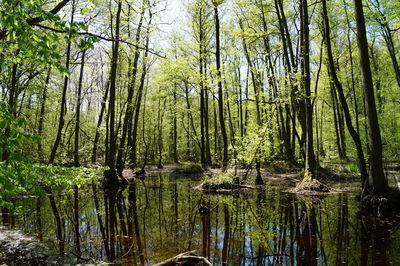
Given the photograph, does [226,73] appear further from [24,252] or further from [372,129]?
[24,252]

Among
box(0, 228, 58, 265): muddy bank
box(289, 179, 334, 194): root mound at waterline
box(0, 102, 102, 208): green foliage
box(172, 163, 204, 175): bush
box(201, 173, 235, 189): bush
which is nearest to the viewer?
box(0, 102, 102, 208): green foliage

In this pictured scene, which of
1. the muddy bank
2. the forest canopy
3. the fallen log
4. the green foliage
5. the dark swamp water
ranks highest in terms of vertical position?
the forest canopy

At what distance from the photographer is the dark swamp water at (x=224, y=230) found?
18.8 ft

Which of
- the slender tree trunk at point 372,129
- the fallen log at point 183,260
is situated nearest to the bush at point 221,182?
the slender tree trunk at point 372,129

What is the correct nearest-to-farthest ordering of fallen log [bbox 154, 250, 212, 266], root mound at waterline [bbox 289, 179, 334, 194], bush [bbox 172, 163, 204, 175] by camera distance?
fallen log [bbox 154, 250, 212, 266] < root mound at waterline [bbox 289, 179, 334, 194] < bush [bbox 172, 163, 204, 175]

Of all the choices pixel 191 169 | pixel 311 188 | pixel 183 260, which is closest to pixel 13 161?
pixel 183 260

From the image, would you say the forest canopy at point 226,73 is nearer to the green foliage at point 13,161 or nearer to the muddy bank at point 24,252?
the green foliage at point 13,161

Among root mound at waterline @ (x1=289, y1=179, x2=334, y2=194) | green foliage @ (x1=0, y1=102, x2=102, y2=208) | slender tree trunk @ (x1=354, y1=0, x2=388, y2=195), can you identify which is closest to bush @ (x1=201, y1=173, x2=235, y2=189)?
root mound at waterline @ (x1=289, y1=179, x2=334, y2=194)

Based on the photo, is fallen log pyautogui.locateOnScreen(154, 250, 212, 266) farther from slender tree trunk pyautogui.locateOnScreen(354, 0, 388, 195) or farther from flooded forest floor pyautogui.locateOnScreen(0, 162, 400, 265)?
slender tree trunk pyautogui.locateOnScreen(354, 0, 388, 195)

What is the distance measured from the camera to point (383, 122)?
20344 mm

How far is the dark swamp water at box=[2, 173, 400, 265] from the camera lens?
5.72 m

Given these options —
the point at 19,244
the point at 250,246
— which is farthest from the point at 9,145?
the point at 250,246

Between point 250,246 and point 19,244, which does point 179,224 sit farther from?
point 19,244

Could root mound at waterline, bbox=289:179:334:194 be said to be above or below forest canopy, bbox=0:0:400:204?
below
